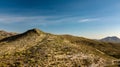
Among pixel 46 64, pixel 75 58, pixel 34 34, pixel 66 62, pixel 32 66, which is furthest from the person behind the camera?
pixel 34 34

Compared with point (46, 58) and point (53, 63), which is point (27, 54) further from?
point (53, 63)

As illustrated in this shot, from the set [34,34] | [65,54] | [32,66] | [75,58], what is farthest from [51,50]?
[34,34]

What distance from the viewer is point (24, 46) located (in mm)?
102312

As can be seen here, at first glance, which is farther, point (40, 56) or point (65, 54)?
point (65, 54)

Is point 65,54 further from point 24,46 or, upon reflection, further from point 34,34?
point 34,34

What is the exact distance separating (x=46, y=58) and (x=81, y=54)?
2377cm

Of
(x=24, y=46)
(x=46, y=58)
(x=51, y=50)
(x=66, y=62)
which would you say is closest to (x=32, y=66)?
(x=46, y=58)

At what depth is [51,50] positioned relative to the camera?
95.6 metres

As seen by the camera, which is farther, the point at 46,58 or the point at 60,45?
the point at 60,45

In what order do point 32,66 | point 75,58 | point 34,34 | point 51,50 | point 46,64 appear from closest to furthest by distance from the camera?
point 32,66 → point 46,64 → point 75,58 → point 51,50 → point 34,34

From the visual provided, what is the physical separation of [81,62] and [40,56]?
20727 mm

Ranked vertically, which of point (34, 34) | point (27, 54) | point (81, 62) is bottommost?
point (81, 62)

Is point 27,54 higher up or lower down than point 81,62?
higher up

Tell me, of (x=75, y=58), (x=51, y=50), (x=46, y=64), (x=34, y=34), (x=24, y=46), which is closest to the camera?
(x=46, y=64)
